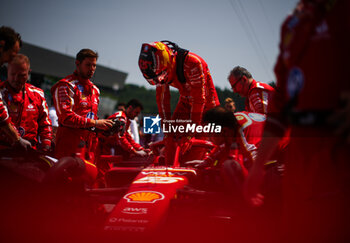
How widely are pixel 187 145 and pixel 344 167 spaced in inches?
90.6

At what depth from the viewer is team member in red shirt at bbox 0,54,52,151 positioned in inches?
136

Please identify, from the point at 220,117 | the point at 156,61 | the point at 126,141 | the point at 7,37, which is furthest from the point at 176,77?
the point at 126,141

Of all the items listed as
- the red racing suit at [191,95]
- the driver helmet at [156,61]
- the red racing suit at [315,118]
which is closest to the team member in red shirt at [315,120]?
the red racing suit at [315,118]

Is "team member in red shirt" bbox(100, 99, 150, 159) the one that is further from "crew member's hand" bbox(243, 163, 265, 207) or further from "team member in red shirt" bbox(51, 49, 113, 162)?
"crew member's hand" bbox(243, 163, 265, 207)

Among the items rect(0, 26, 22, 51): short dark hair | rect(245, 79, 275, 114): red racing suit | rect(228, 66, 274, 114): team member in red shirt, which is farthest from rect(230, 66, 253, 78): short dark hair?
rect(0, 26, 22, 51): short dark hair

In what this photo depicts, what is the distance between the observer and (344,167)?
117cm

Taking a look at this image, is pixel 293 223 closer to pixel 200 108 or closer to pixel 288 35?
pixel 288 35

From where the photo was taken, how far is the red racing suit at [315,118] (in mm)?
1139

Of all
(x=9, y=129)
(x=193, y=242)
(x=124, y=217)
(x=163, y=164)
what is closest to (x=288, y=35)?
(x=193, y=242)

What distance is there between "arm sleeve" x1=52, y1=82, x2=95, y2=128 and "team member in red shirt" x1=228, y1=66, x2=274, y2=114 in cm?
171

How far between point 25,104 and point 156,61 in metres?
1.53

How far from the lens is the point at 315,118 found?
115 cm

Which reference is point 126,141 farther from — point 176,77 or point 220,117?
point 220,117

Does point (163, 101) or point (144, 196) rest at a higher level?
point (163, 101)
